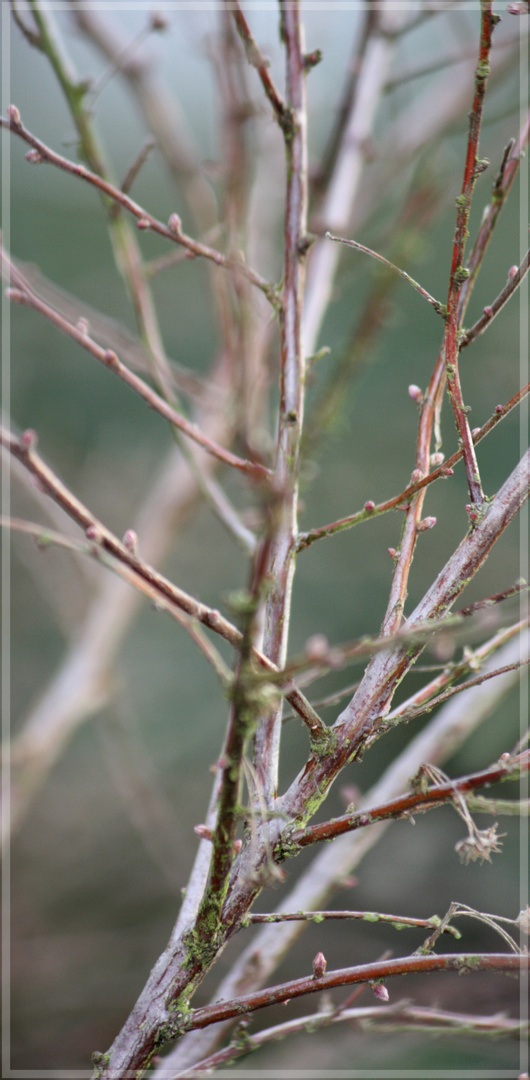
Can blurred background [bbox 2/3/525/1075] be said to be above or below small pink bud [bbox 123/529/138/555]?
above


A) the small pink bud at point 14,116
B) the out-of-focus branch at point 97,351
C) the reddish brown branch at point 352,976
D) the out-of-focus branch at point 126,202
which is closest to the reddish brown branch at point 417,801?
the reddish brown branch at point 352,976

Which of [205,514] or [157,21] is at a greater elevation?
[205,514]

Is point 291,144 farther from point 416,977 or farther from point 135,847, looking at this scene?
point 135,847

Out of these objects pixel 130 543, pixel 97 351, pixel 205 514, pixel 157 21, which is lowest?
pixel 130 543

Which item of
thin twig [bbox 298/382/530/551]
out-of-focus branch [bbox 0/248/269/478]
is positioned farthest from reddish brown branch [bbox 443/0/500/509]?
out-of-focus branch [bbox 0/248/269/478]

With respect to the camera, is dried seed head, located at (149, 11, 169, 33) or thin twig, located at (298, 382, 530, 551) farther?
dried seed head, located at (149, 11, 169, 33)

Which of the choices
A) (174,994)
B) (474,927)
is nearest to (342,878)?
(174,994)

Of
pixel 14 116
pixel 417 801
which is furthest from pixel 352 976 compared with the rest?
pixel 14 116

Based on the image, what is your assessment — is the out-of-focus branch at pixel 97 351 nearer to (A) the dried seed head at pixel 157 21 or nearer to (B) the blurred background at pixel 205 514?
(B) the blurred background at pixel 205 514

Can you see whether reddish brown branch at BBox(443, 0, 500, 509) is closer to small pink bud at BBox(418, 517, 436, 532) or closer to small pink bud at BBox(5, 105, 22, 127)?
small pink bud at BBox(418, 517, 436, 532)

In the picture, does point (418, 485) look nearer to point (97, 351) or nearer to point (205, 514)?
point (97, 351)
